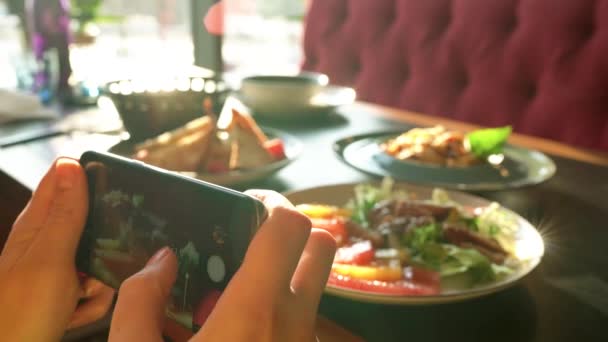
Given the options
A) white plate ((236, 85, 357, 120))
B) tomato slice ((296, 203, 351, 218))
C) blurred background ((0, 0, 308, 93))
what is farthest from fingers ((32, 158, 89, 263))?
blurred background ((0, 0, 308, 93))

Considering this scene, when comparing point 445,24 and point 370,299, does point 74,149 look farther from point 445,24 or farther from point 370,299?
point 445,24

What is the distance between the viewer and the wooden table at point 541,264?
584mm

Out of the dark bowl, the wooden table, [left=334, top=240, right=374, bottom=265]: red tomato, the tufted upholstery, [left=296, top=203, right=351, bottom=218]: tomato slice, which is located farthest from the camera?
the tufted upholstery

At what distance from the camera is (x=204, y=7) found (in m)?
3.05

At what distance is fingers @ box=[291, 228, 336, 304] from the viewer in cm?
42

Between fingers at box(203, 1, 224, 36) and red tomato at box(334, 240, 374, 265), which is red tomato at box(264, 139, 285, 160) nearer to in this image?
red tomato at box(334, 240, 374, 265)

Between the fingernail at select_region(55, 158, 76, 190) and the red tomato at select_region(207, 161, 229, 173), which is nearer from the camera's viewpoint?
the fingernail at select_region(55, 158, 76, 190)

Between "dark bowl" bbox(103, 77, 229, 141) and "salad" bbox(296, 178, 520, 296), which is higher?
"dark bowl" bbox(103, 77, 229, 141)

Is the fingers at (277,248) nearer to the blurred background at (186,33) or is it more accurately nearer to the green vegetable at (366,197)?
the green vegetable at (366,197)

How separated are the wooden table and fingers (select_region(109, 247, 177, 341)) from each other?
Result: 0.62 feet

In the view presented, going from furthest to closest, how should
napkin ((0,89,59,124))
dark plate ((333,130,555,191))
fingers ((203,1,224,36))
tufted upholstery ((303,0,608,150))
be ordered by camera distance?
fingers ((203,1,224,36)) → tufted upholstery ((303,0,608,150)) → napkin ((0,89,59,124)) → dark plate ((333,130,555,191))

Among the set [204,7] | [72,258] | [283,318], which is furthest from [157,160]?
[204,7]

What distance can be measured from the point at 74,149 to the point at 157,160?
278 mm

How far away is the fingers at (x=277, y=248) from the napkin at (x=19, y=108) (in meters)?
1.21
